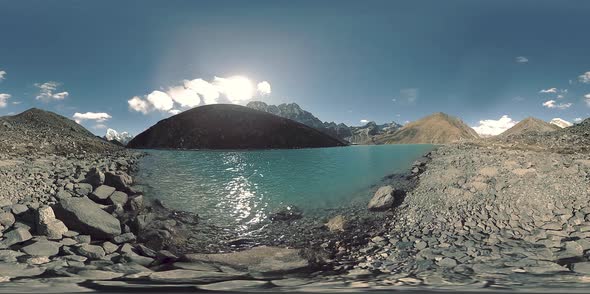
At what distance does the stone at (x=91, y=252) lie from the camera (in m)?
9.37

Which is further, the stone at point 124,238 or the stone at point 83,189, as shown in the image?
the stone at point 83,189

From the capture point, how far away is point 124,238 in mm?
11172

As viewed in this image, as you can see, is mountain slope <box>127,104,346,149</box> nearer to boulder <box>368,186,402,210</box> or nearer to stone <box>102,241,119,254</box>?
boulder <box>368,186,402,210</box>

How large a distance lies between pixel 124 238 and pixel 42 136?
69.7ft

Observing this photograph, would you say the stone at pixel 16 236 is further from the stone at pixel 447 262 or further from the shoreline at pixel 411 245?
the stone at pixel 447 262

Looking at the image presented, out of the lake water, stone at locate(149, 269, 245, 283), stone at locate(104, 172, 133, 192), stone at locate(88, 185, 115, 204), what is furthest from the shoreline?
stone at locate(88, 185, 115, 204)

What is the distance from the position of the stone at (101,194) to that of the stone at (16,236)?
150 inches

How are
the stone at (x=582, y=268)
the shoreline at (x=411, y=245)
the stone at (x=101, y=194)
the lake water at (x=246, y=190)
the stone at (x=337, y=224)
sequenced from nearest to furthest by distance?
the shoreline at (x=411, y=245), the stone at (x=582, y=268), the stone at (x=337, y=224), the stone at (x=101, y=194), the lake water at (x=246, y=190)

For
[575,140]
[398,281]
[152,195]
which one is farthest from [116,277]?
[575,140]

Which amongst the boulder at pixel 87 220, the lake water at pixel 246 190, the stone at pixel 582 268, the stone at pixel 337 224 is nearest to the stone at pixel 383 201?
the lake water at pixel 246 190

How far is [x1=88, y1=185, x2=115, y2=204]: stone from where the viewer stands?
14234 millimetres

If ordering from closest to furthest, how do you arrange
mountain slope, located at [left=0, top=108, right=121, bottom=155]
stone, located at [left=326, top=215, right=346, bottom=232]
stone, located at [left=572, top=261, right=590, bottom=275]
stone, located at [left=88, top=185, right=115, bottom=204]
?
stone, located at [left=572, top=261, right=590, bottom=275], stone, located at [left=326, top=215, right=346, bottom=232], stone, located at [left=88, top=185, right=115, bottom=204], mountain slope, located at [left=0, top=108, right=121, bottom=155]

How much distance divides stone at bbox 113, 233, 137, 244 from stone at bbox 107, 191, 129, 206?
3.31m

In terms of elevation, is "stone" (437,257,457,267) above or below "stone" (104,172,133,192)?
below
